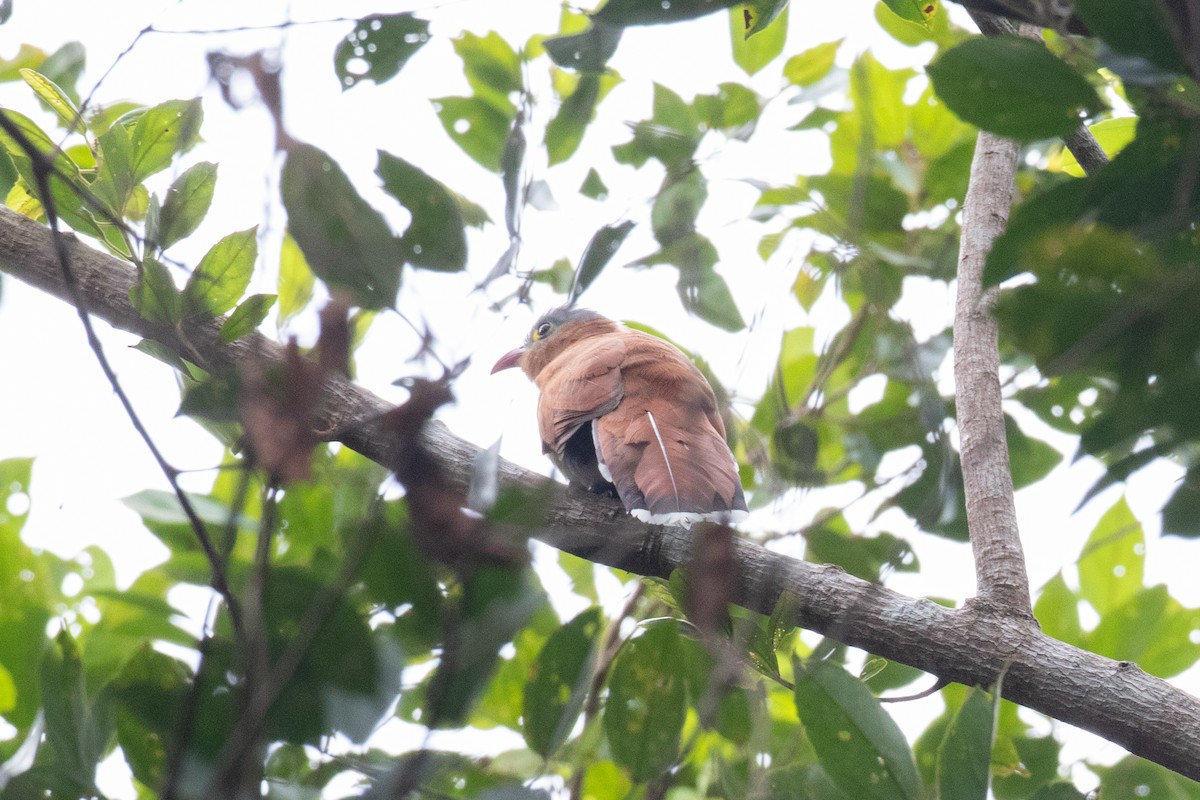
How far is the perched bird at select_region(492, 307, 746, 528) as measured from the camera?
7.77 ft

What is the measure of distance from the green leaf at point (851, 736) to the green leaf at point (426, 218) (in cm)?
68

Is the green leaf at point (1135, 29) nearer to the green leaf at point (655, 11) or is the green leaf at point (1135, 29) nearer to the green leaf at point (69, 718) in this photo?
the green leaf at point (655, 11)

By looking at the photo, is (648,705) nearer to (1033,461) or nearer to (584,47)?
(584,47)

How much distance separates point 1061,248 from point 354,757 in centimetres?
74

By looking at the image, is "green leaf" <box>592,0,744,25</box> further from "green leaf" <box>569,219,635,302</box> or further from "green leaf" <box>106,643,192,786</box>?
"green leaf" <box>106,643,192,786</box>

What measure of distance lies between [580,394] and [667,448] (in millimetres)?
521

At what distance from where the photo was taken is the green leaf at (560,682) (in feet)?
3.58

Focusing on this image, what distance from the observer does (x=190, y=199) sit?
1.56 meters

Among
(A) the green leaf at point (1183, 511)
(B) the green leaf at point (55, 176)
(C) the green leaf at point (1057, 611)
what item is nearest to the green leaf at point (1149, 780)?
(C) the green leaf at point (1057, 611)

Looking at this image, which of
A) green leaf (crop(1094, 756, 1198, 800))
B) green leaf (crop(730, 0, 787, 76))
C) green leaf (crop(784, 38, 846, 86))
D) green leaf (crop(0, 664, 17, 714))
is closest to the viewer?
green leaf (crop(0, 664, 17, 714))

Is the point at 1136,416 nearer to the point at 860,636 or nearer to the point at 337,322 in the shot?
the point at 337,322

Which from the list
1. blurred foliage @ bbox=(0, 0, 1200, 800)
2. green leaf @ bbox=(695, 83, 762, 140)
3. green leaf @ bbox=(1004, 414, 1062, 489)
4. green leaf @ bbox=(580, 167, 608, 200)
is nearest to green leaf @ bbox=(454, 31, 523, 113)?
blurred foliage @ bbox=(0, 0, 1200, 800)

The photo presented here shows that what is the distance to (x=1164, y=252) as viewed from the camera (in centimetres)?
81

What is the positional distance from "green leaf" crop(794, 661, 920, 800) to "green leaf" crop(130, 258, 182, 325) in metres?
0.95
